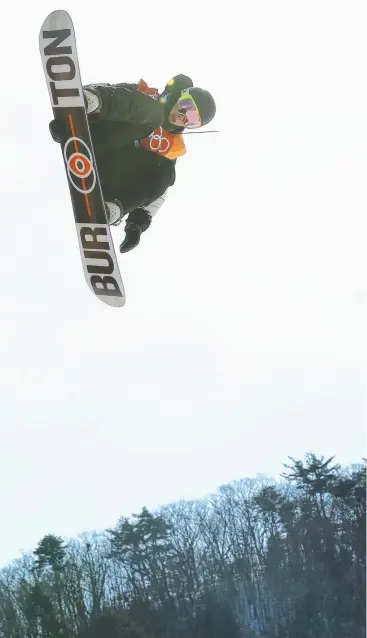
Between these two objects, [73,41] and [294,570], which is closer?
[73,41]

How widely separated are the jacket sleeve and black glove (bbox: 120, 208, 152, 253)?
0.84m

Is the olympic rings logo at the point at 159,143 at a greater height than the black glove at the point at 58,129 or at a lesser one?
greater

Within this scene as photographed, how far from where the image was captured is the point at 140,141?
6.70 meters

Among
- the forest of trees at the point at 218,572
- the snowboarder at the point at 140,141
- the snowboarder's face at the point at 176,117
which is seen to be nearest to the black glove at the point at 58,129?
the snowboarder at the point at 140,141

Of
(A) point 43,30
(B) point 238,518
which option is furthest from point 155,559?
(A) point 43,30

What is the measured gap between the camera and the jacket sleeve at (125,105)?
6039 mm

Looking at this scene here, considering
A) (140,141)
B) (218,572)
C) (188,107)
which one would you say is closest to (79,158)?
(140,141)

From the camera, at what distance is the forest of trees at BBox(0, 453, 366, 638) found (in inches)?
1136

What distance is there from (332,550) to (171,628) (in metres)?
5.77

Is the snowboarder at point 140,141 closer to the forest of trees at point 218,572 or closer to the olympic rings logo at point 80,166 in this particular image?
the olympic rings logo at point 80,166

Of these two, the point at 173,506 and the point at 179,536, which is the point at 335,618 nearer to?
the point at 179,536

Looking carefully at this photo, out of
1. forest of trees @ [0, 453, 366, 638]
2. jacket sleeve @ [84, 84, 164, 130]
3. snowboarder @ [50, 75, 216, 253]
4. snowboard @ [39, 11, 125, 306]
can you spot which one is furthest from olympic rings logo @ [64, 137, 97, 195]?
forest of trees @ [0, 453, 366, 638]

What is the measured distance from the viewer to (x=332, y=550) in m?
31.2

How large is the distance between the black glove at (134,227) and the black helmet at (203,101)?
752 mm
